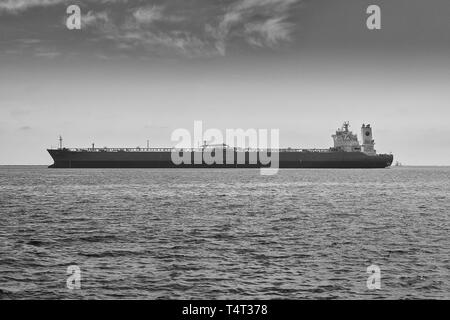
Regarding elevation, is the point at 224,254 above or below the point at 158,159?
below

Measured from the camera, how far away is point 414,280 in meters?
14.4

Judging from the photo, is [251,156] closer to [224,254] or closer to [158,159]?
[158,159]

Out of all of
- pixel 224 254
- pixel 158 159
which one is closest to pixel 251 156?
pixel 158 159

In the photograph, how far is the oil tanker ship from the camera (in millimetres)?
121125

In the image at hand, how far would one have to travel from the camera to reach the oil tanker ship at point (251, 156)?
121 meters

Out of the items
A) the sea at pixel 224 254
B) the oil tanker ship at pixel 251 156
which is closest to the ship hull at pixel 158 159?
the oil tanker ship at pixel 251 156

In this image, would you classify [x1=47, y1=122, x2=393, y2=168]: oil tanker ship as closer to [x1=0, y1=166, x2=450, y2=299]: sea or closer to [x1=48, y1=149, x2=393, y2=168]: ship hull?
[x1=48, y1=149, x2=393, y2=168]: ship hull

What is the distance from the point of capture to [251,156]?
130375 millimetres

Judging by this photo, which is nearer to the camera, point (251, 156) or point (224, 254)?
point (224, 254)

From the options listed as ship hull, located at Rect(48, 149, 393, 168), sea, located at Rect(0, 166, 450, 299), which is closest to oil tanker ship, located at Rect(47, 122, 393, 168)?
ship hull, located at Rect(48, 149, 393, 168)

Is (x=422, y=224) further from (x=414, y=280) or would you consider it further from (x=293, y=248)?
(x=414, y=280)
